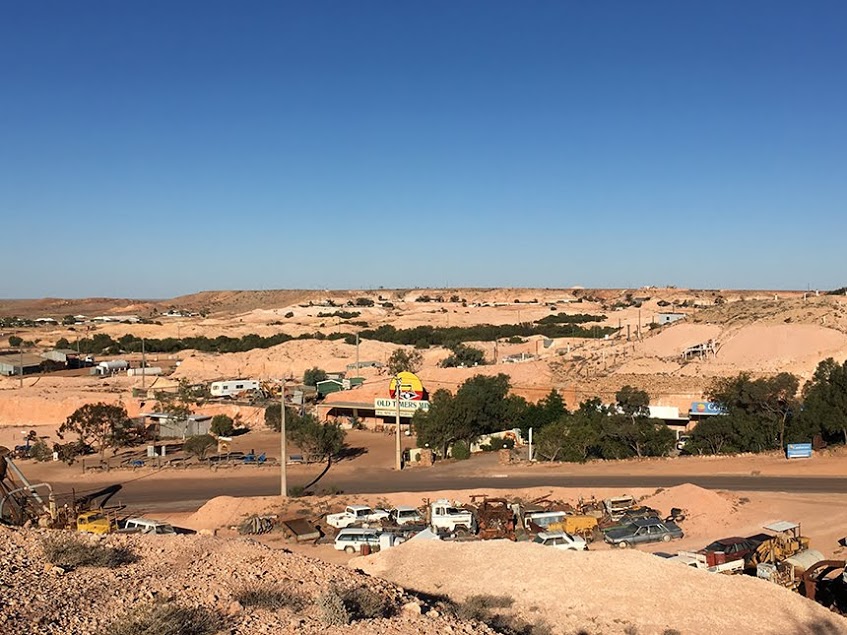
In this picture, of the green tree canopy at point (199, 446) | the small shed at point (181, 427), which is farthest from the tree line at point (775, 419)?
the small shed at point (181, 427)

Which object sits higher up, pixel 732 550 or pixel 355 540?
pixel 732 550

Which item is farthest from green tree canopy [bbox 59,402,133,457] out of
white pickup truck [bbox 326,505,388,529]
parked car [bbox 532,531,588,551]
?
parked car [bbox 532,531,588,551]

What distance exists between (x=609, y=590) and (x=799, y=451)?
27228 millimetres

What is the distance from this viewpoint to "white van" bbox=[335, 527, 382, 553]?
2523cm

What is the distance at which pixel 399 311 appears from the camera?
15812 cm

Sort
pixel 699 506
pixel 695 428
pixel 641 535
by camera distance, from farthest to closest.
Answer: pixel 695 428 < pixel 699 506 < pixel 641 535

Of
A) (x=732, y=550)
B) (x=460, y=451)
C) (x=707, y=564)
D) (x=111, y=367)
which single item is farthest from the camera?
(x=111, y=367)

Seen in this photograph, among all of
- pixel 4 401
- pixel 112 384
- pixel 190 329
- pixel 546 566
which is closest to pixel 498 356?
pixel 112 384

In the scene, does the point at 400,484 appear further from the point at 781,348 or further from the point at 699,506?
the point at 781,348

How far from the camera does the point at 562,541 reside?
23.8 metres

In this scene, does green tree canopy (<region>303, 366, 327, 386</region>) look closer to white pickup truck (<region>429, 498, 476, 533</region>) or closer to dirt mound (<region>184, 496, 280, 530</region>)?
dirt mound (<region>184, 496, 280, 530</region>)

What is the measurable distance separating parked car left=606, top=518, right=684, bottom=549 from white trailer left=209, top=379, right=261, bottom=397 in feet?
153

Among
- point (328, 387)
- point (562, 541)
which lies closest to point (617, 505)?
point (562, 541)

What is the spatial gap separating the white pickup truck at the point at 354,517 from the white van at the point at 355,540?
8.22 ft
